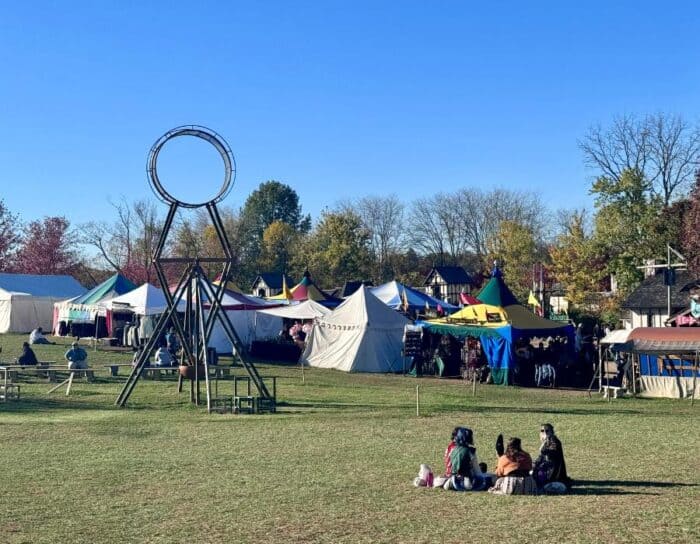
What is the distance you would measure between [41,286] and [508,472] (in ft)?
152

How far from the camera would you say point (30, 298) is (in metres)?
50.9

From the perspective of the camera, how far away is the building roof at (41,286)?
52.6 metres

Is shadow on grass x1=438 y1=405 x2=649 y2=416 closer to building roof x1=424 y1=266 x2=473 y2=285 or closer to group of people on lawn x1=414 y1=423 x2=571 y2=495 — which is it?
group of people on lawn x1=414 y1=423 x2=571 y2=495

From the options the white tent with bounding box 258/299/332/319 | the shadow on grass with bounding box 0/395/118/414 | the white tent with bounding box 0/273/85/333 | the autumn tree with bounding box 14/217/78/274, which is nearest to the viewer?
the shadow on grass with bounding box 0/395/118/414

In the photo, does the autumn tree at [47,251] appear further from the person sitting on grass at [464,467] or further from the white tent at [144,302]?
the person sitting on grass at [464,467]

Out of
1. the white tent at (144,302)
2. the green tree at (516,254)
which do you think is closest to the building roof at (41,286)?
the white tent at (144,302)

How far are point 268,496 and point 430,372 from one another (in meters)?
21.4

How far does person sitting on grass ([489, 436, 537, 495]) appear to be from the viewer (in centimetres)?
1178

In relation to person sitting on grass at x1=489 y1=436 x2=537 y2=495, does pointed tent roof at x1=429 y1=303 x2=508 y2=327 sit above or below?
above

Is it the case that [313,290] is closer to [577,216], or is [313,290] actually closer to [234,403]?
[577,216]

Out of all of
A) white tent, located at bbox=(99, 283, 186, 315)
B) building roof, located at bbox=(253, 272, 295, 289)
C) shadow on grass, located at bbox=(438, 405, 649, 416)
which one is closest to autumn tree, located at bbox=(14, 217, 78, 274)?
building roof, located at bbox=(253, 272, 295, 289)

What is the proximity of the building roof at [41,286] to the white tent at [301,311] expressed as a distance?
1642 centimetres

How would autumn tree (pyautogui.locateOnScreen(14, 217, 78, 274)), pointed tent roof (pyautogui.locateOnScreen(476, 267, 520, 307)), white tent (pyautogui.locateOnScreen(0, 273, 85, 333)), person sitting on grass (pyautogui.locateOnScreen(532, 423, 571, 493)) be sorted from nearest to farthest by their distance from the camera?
person sitting on grass (pyautogui.locateOnScreen(532, 423, 571, 493)), pointed tent roof (pyautogui.locateOnScreen(476, 267, 520, 307)), white tent (pyautogui.locateOnScreen(0, 273, 85, 333)), autumn tree (pyautogui.locateOnScreen(14, 217, 78, 274))

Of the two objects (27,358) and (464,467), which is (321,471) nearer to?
(464,467)
